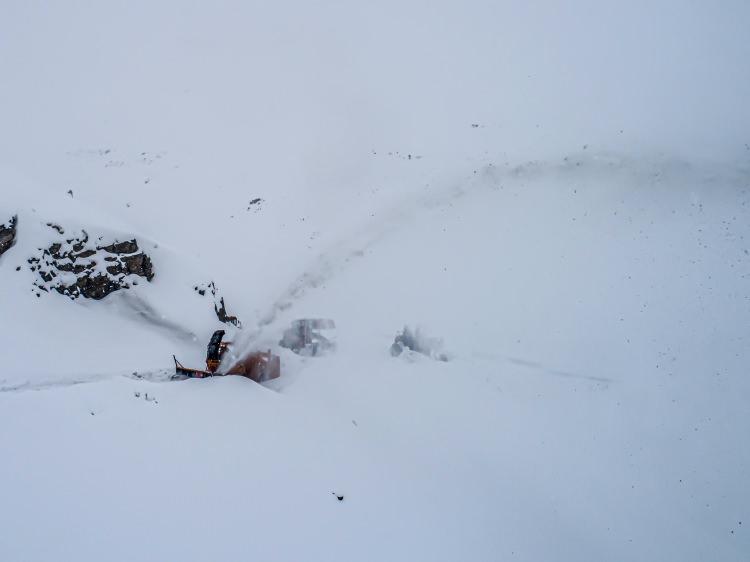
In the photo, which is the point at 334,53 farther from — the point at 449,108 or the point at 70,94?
the point at 70,94

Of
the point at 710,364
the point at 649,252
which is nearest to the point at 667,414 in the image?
the point at 710,364

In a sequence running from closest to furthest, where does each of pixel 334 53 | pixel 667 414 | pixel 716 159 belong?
pixel 667 414
pixel 716 159
pixel 334 53

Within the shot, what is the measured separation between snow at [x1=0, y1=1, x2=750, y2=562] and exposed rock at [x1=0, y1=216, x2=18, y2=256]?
0.35 meters

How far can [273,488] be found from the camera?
48.3 feet

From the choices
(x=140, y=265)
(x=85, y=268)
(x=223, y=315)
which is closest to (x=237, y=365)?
(x=223, y=315)

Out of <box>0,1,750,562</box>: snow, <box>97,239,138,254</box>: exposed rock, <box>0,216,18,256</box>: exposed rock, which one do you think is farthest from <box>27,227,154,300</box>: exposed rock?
<box>0,216,18,256</box>: exposed rock

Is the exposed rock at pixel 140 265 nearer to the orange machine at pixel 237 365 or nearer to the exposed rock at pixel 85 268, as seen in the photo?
the exposed rock at pixel 85 268

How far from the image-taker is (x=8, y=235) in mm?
20906

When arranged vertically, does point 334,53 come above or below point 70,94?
above

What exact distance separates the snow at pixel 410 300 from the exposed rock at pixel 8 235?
0.35m

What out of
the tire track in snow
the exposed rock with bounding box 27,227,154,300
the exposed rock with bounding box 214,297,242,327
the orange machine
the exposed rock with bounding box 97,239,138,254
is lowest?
the tire track in snow

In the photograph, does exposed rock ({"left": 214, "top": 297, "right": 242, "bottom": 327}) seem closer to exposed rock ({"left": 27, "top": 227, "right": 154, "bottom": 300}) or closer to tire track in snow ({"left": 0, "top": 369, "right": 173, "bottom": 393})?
exposed rock ({"left": 27, "top": 227, "right": 154, "bottom": 300})

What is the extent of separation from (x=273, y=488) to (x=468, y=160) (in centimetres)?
2343

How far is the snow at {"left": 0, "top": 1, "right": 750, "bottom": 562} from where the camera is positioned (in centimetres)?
1452
